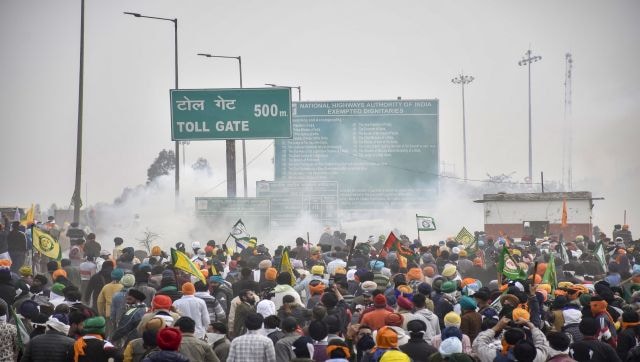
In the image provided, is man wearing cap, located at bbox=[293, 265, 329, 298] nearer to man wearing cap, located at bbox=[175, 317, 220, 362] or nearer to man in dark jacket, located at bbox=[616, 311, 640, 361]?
man wearing cap, located at bbox=[175, 317, 220, 362]

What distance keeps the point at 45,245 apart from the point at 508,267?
993 cm

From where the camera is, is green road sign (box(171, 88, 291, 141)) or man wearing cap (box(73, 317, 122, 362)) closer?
man wearing cap (box(73, 317, 122, 362))

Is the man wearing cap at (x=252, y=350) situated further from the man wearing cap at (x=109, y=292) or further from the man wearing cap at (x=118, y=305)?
the man wearing cap at (x=109, y=292)

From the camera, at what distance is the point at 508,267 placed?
47.3 ft

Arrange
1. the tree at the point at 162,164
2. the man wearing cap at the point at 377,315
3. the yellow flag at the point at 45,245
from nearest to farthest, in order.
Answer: the man wearing cap at the point at 377,315, the yellow flag at the point at 45,245, the tree at the point at 162,164

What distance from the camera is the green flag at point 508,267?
14266mm

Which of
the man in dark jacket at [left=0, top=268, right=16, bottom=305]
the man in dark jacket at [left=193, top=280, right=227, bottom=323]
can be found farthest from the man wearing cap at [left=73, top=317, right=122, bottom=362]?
the man in dark jacket at [left=0, top=268, right=16, bottom=305]

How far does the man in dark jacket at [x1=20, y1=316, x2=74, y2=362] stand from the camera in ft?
31.1

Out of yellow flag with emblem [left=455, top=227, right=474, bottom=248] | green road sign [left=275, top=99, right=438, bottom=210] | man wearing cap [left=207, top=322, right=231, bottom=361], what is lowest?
man wearing cap [left=207, top=322, right=231, bottom=361]

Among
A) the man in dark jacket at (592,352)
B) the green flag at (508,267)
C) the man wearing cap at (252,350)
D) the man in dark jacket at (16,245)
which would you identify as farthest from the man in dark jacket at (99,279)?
the man in dark jacket at (592,352)

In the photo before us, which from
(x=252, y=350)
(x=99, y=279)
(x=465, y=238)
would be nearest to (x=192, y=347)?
(x=252, y=350)

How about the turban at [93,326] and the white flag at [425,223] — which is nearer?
the turban at [93,326]

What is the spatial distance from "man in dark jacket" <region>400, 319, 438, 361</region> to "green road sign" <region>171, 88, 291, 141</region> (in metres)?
21.8

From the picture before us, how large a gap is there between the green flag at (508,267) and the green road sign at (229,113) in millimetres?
17254
